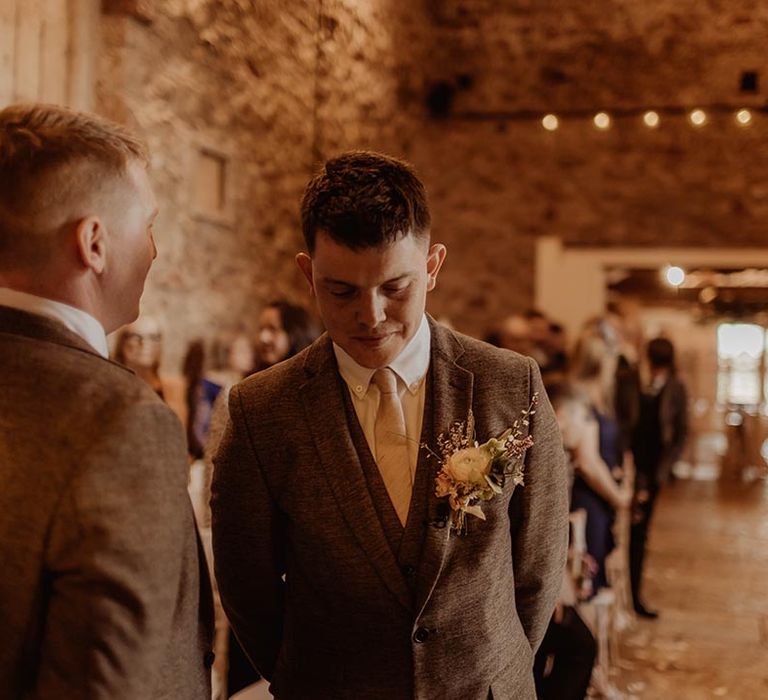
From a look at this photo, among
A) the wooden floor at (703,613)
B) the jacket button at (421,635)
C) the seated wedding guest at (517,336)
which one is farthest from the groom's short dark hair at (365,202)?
the seated wedding guest at (517,336)

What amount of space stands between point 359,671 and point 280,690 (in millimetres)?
174

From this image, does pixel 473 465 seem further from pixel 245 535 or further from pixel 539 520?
pixel 245 535

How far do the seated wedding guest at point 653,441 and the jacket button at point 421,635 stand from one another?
4.19 meters

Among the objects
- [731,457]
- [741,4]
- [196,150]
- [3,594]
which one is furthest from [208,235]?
[731,457]

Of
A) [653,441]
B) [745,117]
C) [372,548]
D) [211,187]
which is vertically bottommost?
[653,441]

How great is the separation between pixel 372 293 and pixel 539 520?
1.64ft

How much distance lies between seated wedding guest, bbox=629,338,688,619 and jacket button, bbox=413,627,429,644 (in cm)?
419

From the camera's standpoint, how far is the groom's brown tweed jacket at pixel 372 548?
1493 millimetres

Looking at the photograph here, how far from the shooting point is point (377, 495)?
60.1 inches

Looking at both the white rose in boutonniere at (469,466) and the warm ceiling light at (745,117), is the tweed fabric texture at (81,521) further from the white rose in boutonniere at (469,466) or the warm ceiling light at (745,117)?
the warm ceiling light at (745,117)

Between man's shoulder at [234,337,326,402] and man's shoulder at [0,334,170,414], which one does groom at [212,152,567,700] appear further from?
man's shoulder at [0,334,170,414]

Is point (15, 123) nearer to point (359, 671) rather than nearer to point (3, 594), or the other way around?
point (3, 594)

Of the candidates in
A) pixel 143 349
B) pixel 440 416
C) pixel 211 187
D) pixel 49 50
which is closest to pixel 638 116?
pixel 211 187

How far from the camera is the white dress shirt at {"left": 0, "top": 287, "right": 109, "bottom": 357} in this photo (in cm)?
118
